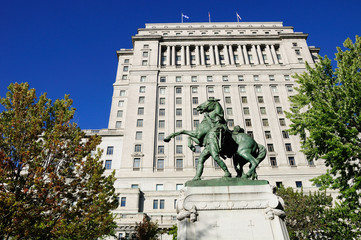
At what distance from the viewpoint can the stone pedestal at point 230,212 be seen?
7.85 m

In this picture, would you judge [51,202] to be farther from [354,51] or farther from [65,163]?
[354,51]

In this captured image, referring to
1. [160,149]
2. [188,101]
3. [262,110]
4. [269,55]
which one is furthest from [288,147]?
[269,55]

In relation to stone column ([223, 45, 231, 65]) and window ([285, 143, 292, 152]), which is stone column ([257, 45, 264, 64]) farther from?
window ([285, 143, 292, 152])

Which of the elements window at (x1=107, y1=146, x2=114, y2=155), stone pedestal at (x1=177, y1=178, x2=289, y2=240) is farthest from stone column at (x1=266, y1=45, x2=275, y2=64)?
stone pedestal at (x1=177, y1=178, x2=289, y2=240)

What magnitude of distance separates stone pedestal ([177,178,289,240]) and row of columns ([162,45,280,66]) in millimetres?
60520

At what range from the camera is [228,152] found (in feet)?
33.7

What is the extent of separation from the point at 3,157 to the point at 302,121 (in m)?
19.7

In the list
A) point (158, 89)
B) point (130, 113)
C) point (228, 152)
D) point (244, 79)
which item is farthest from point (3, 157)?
point (244, 79)

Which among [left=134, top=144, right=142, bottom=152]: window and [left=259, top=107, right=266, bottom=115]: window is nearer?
[left=134, top=144, right=142, bottom=152]: window

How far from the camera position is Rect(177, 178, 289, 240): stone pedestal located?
785cm

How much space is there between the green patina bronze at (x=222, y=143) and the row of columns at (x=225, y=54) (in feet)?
191

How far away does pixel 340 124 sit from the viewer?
15.6 m

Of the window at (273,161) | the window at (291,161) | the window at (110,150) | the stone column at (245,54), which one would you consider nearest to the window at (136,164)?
the window at (110,150)

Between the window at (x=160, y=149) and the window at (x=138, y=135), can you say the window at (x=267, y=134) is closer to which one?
the window at (x=160, y=149)
